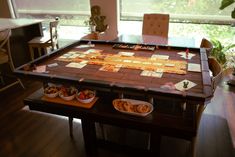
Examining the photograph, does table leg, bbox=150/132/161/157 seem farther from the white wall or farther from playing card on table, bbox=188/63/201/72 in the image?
the white wall

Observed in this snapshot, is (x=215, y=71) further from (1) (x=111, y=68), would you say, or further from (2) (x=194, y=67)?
(1) (x=111, y=68)

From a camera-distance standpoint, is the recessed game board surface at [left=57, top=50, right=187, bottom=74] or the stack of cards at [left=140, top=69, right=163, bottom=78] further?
the recessed game board surface at [left=57, top=50, right=187, bottom=74]

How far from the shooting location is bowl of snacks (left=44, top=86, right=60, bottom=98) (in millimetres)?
1759

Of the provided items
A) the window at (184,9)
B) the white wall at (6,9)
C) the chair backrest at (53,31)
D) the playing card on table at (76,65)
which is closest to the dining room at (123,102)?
→ the playing card on table at (76,65)

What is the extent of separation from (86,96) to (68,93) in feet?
0.56

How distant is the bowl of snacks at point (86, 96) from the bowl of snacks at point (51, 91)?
0.66 feet

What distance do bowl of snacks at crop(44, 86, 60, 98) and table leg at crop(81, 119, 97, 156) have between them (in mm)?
337

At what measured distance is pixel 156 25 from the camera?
11.4ft

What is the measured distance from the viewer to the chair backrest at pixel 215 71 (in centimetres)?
159

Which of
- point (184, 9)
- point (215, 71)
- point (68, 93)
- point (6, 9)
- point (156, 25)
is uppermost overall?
point (6, 9)

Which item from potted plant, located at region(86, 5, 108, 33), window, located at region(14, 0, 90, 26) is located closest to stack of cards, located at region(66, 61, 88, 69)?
potted plant, located at region(86, 5, 108, 33)

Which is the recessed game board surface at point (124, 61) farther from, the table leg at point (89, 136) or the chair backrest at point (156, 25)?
the chair backrest at point (156, 25)

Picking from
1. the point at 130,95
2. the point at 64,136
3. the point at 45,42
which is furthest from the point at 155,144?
the point at 45,42

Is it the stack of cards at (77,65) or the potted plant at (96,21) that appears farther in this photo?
the potted plant at (96,21)
